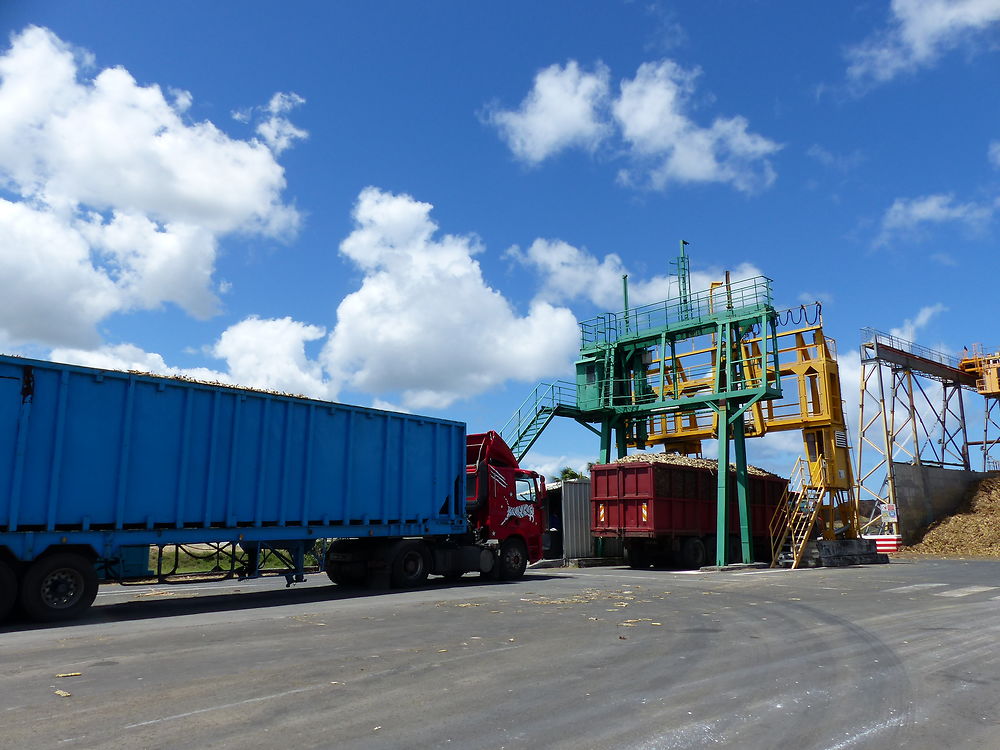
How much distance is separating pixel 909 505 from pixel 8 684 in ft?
124

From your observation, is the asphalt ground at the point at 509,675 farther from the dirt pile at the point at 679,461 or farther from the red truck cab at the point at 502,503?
the dirt pile at the point at 679,461

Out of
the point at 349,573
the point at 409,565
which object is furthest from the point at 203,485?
the point at 409,565

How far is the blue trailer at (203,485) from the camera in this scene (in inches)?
454

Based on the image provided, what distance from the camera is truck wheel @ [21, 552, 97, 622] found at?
11305 millimetres

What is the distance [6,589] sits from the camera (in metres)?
11.1

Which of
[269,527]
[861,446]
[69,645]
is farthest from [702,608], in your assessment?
[861,446]

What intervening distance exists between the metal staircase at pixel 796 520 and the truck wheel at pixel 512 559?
33.7ft

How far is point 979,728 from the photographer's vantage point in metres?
5.78

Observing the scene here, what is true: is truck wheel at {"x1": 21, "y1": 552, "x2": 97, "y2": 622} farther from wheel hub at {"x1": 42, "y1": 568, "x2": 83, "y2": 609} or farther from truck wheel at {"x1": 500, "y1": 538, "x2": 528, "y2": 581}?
truck wheel at {"x1": 500, "y1": 538, "x2": 528, "y2": 581}

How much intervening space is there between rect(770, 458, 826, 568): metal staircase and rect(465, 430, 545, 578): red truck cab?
10.1 meters

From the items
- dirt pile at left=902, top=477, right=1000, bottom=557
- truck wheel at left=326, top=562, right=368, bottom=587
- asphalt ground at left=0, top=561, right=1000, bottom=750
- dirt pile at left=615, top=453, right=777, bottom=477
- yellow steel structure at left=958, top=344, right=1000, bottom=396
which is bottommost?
asphalt ground at left=0, top=561, right=1000, bottom=750

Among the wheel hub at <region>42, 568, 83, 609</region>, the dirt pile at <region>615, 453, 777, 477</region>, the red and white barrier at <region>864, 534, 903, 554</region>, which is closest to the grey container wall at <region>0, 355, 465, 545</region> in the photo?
the wheel hub at <region>42, 568, 83, 609</region>

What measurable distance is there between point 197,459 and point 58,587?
2935 mm

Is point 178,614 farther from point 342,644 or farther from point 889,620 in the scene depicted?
point 889,620
